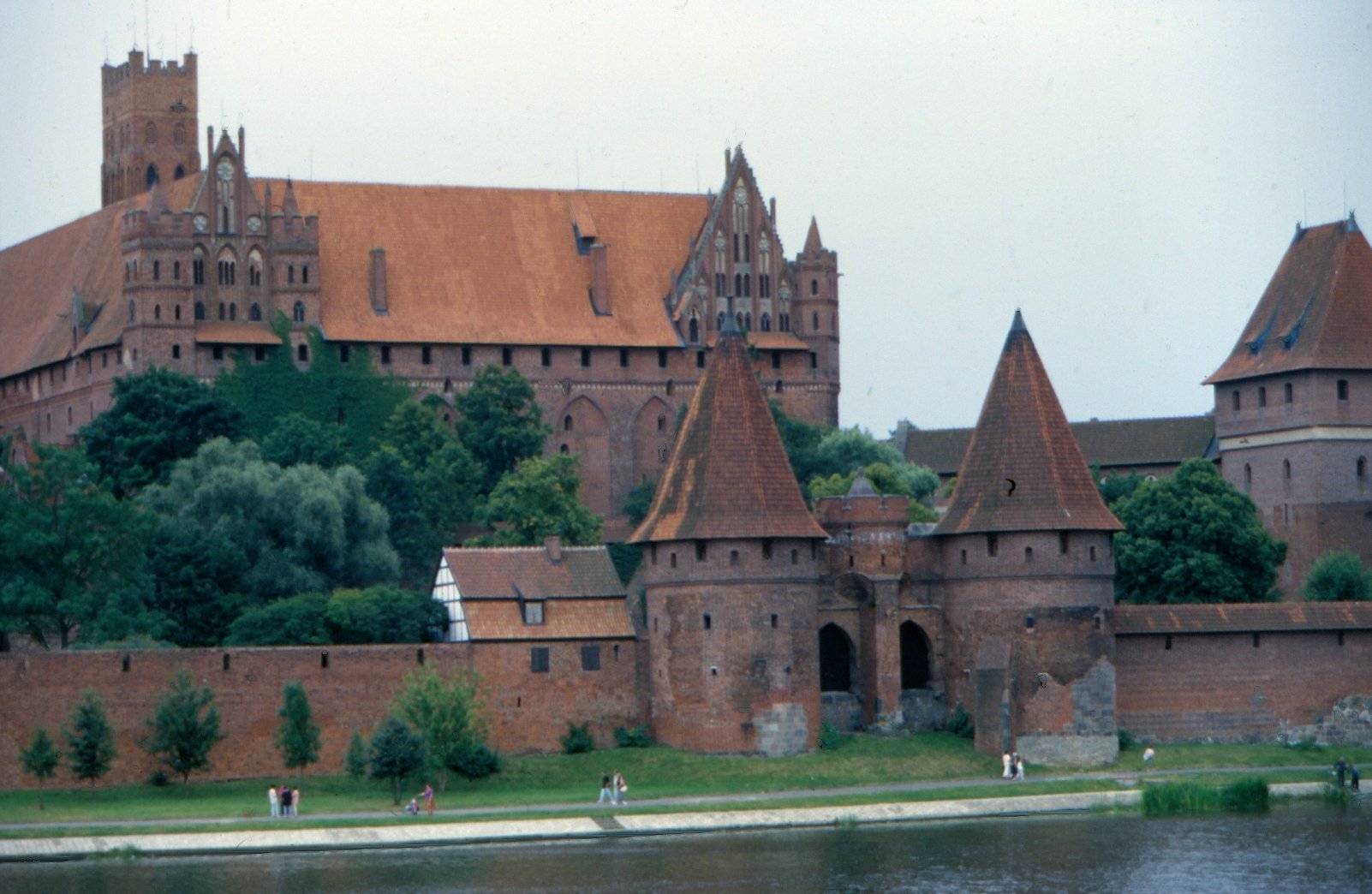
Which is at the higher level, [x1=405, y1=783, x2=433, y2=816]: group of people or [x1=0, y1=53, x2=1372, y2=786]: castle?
[x1=0, y1=53, x2=1372, y2=786]: castle

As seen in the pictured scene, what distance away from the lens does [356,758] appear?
6381 cm

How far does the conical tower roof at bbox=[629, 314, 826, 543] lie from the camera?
220 feet

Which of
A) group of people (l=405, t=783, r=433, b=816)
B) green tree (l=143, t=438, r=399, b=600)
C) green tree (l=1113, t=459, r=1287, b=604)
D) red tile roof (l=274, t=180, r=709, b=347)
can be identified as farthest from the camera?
red tile roof (l=274, t=180, r=709, b=347)

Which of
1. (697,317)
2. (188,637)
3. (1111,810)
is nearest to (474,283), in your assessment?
(697,317)

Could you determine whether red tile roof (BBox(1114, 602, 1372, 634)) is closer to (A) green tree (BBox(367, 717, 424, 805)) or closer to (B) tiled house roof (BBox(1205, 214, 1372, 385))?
(A) green tree (BBox(367, 717, 424, 805))

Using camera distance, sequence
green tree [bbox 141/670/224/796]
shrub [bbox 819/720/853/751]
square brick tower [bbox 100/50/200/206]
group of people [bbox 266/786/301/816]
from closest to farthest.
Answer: group of people [bbox 266/786/301/816]
green tree [bbox 141/670/224/796]
shrub [bbox 819/720/853/751]
square brick tower [bbox 100/50/200/206]

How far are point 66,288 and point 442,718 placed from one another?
38573 mm

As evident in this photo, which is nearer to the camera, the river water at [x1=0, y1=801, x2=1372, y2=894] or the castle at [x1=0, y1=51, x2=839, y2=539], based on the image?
the river water at [x1=0, y1=801, x2=1372, y2=894]

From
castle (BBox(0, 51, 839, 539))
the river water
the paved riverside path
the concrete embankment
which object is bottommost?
the river water

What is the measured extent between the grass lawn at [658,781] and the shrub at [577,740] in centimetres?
35

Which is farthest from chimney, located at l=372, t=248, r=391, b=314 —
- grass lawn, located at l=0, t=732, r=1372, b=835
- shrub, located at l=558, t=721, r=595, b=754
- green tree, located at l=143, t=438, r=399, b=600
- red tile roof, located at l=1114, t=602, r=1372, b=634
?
red tile roof, located at l=1114, t=602, r=1372, b=634

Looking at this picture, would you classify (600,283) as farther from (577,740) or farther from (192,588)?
(577,740)

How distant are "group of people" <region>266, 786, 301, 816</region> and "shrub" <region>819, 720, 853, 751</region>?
11.7 metres

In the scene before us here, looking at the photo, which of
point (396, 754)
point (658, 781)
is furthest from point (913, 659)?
point (396, 754)
